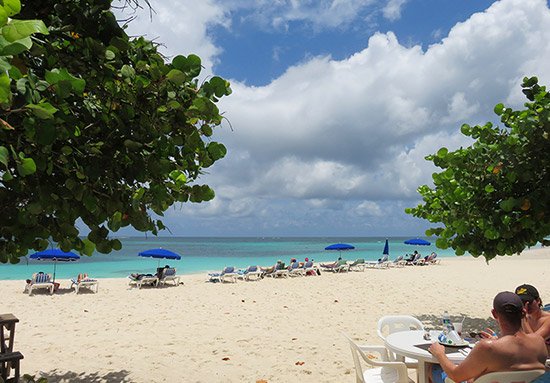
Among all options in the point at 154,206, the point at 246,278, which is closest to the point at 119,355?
the point at 154,206

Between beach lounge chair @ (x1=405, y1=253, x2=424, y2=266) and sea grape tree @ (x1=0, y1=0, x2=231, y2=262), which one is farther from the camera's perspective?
beach lounge chair @ (x1=405, y1=253, x2=424, y2=266)

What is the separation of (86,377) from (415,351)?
4.64 meters

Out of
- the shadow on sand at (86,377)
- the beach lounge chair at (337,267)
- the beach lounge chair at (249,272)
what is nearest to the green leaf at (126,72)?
the shadow on sand at (86,377)

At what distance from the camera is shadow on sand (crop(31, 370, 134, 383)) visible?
5.84m

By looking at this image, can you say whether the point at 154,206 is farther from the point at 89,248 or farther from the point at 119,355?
the point at 119,355

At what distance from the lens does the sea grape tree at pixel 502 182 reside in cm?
564

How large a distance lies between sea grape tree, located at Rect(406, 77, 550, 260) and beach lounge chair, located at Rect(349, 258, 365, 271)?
19161 mm

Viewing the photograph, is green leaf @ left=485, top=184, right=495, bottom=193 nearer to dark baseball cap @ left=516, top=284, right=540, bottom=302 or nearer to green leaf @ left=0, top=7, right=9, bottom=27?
dark baseball cap @ left=516, top=284, right=540, bottom=302

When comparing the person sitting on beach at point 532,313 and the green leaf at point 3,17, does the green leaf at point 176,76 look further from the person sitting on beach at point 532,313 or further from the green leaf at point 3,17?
the person sitting on beach at point 532,313

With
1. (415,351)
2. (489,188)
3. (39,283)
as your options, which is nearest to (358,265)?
(39,283)

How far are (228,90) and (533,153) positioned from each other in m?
5.63

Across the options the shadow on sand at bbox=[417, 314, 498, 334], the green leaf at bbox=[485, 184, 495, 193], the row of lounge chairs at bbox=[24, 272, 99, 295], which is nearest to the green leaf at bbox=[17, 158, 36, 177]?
the green leaf at bbox=[485, 184, 495, 193]

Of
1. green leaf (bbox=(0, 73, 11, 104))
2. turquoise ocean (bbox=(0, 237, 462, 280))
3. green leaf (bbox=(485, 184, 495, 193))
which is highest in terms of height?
green leaf (bbox=(485, 184, 495, 193))

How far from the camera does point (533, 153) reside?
19.8 ft
